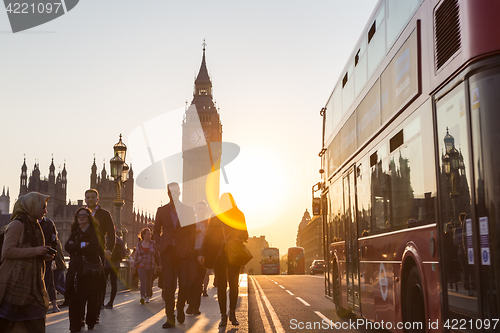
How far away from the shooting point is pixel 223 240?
7758 millimetres

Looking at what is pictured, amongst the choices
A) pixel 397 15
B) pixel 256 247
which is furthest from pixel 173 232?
pixel 256 247

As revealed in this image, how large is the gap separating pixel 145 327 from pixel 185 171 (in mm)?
102703

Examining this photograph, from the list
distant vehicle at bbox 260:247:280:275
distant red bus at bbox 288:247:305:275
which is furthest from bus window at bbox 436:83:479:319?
distant vehicle at bbox 260:247:280:275

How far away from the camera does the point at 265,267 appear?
2459 inches

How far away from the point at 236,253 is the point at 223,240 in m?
0.31

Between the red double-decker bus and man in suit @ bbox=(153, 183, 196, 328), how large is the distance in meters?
2.52

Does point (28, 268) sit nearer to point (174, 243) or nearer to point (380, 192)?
point (174, 243)

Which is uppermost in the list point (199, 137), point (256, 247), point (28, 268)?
point (199, 137)

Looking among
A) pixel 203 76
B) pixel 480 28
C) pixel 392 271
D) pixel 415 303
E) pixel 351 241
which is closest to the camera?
pixel 480 28

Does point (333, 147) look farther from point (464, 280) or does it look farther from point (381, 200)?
point (464, 280)

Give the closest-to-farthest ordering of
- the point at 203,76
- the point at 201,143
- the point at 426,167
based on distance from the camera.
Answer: the point at 426,167
the point at 201,143
the point at 203,76

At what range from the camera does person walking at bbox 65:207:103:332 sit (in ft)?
22.0

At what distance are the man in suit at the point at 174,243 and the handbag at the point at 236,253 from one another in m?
0.59

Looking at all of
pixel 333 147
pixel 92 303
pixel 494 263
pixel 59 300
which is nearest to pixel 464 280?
pixel 494 263
